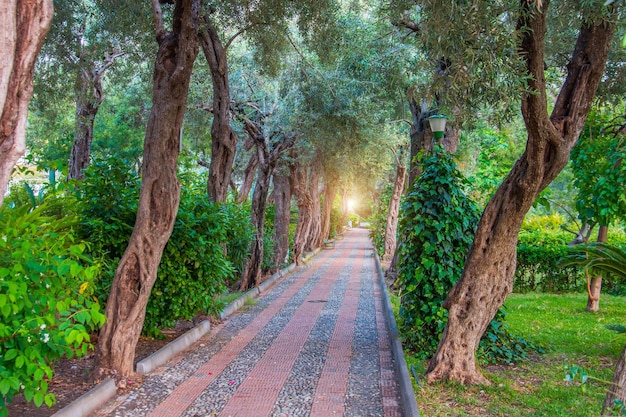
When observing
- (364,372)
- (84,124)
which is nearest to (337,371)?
(364,372)

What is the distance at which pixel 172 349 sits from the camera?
23.9ft

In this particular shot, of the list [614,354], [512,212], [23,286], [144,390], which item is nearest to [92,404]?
[144,390]

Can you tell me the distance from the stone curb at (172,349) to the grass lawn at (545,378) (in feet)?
10.1

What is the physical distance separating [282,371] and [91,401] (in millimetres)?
2248

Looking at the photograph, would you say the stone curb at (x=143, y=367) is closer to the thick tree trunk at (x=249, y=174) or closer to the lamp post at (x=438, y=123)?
the lamp post at (x=438, y=123)

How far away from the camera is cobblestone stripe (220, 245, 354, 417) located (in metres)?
5.29

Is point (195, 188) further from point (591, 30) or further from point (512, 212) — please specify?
point (591, 30)

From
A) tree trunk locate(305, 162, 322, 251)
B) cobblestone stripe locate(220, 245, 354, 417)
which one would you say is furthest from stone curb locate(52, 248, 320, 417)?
tree trunk locate(305, 162, 322, 251)

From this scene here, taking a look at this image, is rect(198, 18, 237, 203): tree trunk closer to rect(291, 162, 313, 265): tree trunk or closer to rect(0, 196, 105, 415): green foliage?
rect(0, 196, 105, 415): green foliage

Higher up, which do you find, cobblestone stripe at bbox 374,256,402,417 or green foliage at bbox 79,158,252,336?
green foliage at bbox 79,158,252,336

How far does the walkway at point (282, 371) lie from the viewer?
17.4 feet

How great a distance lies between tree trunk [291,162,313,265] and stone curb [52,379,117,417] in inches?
593

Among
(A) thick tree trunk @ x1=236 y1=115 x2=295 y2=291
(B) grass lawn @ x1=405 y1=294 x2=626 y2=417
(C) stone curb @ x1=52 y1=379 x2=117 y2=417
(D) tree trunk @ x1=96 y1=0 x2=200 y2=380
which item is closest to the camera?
(C) stone curb @ x1=52 y1=379 x2=117 y2=417

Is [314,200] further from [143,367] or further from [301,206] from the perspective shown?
[143,367]
